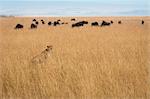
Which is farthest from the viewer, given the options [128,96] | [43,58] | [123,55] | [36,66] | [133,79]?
[123,55]

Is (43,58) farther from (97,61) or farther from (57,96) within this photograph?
(57,96)

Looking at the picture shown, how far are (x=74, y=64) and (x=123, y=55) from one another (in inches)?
80.8

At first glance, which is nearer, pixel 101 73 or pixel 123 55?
pixel 101 73

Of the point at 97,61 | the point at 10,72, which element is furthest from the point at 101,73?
the point at 10,72

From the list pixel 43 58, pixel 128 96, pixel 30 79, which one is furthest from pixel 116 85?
pixel 43 58

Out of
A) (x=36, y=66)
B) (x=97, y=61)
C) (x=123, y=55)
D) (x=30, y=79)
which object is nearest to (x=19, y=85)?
(x=30, y=79)

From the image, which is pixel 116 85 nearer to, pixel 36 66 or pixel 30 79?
pixel 30 79

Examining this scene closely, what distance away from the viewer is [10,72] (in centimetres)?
789

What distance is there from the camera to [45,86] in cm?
691

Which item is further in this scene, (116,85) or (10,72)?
(10,72)

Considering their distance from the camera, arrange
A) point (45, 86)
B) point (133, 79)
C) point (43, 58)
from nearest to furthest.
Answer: point (45, 86) < point (133, 79) < point (43, 58)

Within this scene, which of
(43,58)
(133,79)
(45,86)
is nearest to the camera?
(45,86)

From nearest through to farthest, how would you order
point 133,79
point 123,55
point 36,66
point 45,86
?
1. point 45,86
2. point 133,79
3. point 36,66
4. point 123,55

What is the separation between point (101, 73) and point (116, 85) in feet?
3.18
